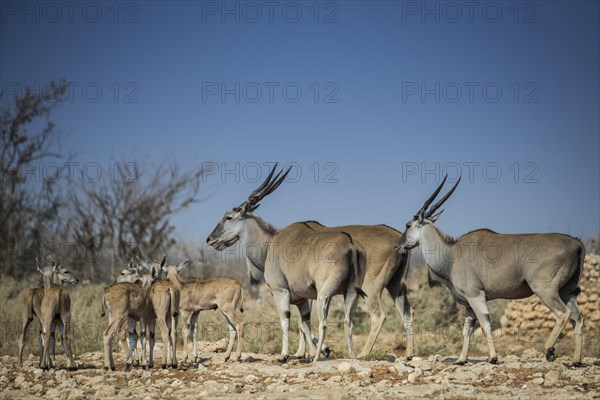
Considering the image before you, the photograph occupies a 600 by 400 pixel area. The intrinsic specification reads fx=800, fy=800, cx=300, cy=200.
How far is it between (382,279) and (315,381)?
352 cm

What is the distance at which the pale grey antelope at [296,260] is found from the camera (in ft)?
42.4

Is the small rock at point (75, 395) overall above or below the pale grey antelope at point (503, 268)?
below

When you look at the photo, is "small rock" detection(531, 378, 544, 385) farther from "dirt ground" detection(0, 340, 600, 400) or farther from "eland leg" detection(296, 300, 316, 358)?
"eland leg" detection(296, 300, 316, 358)

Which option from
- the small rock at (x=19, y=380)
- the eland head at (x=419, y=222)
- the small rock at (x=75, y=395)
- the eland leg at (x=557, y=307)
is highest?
the eland head at (x=419, y=222)

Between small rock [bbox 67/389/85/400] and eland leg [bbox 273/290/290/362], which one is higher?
eland leg [bbox 273/290/290/362]

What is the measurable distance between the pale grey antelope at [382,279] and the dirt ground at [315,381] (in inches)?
38.0

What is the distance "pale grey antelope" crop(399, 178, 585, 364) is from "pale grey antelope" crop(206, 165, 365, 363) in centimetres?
143

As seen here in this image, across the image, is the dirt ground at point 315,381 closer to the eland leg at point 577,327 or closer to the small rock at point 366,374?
the small rock at point 366,374

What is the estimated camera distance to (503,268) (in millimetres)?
12828

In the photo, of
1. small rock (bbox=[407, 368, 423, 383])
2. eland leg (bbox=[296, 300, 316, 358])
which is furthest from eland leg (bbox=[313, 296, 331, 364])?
small rock (bbox=[407, 368, 423, 383])

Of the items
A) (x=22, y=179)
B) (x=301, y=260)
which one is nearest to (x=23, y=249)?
(x=22, y=179)

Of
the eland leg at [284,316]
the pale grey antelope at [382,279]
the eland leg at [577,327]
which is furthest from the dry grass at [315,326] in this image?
the eland leg at [577,327]

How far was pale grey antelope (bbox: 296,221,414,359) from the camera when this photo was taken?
1387 centimetres

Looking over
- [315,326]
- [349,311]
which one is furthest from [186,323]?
[315,326]
